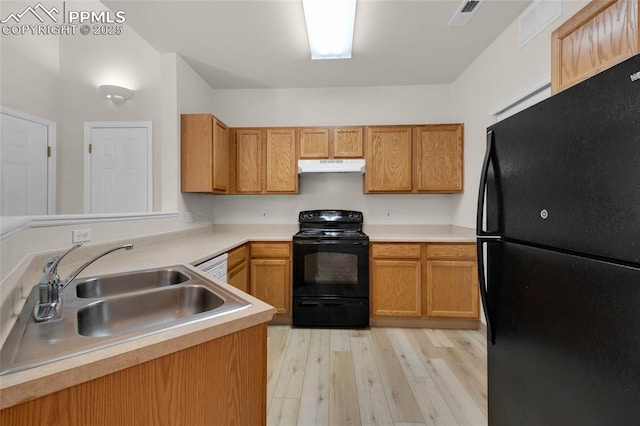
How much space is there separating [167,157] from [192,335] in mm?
2466

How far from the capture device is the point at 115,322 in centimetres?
103

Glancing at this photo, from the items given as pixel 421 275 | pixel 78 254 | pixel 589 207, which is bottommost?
pixel 421 275

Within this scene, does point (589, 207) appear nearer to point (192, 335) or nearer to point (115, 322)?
point (192, 335)

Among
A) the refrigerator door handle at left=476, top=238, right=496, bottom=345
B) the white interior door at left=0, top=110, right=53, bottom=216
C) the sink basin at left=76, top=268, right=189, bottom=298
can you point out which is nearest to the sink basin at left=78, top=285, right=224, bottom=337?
the sink basin at left=76, top=268, right=189, bottom=298

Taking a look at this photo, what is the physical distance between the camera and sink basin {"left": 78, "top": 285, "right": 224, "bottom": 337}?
3.22 ft

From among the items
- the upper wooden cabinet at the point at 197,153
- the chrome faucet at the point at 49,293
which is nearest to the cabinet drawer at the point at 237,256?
the upper wooden cabinet at the point at 197,153

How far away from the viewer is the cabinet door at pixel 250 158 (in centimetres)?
327

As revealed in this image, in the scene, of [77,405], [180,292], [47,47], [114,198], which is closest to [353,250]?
[180,292]

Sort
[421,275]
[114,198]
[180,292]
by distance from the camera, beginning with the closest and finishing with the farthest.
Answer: [180,292] → [421,275] → [114,198]

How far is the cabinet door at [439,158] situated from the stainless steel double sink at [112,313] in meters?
2.68

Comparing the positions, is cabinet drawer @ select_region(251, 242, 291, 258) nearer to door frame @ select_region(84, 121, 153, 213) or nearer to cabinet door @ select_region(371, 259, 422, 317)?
cabinet door @ select_region(371, 259, 422, 317)

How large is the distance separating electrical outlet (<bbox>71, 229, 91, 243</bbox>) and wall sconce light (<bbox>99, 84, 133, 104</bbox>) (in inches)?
81.7

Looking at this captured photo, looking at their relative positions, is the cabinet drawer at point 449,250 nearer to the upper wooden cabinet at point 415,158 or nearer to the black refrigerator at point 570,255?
the upper wooden cabinet at point 415,158

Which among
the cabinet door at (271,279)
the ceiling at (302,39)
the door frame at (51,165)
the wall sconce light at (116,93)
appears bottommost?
the cabinet door at (271,279)
